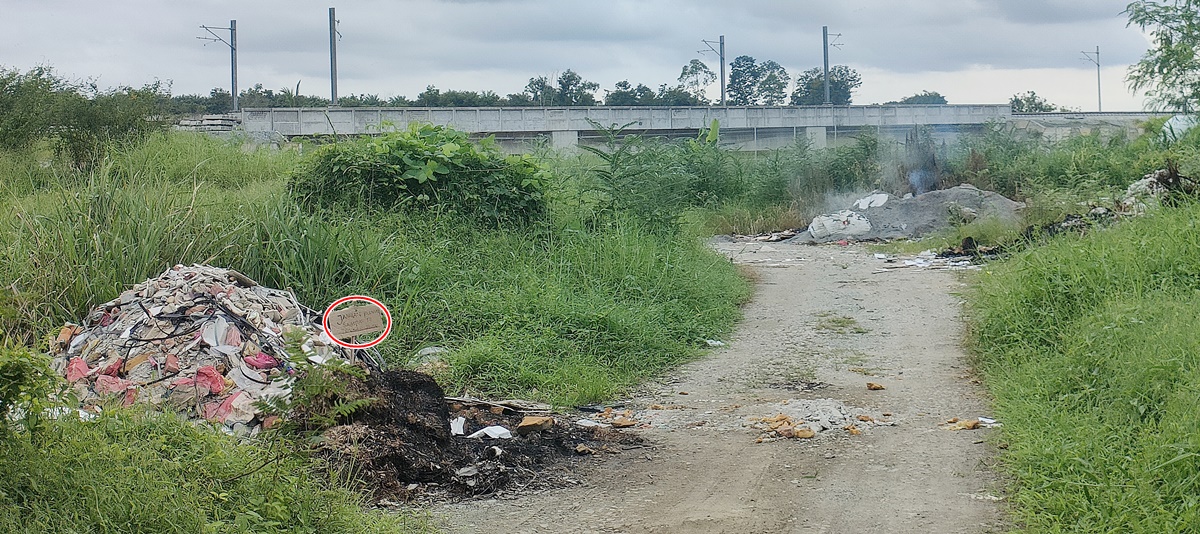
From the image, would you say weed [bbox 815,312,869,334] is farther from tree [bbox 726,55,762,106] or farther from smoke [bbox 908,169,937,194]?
tree [bbox 726,55,762,106]

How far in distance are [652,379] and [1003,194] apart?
13.8 meters

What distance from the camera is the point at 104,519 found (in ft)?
10.4

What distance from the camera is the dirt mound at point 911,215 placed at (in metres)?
16.1

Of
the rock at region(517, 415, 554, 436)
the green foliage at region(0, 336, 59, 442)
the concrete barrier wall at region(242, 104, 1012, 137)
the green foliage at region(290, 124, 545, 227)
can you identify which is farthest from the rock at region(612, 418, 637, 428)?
the concrete barrier wall at region(242, 104, 1012, 137)

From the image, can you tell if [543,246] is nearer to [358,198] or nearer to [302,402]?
Answer: [358,198]

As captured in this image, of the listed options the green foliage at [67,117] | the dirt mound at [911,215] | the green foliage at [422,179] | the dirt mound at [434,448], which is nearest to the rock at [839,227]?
the dirt mound at [911,215]

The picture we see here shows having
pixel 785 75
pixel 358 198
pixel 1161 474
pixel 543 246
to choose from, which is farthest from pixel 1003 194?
pixel 785 75

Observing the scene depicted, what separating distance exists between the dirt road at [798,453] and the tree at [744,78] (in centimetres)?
4172

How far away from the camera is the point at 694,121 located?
29.6 m

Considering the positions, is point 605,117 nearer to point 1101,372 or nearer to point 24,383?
point 1101,372

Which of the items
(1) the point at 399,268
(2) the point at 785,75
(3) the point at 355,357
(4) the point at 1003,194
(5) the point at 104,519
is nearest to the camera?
(5) the point at 104,519

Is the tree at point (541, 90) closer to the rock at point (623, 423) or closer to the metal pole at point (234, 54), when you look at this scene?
the metal pole at point (234, 54)

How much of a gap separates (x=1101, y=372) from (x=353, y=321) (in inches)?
148

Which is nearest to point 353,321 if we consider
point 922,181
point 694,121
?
point 922,181
